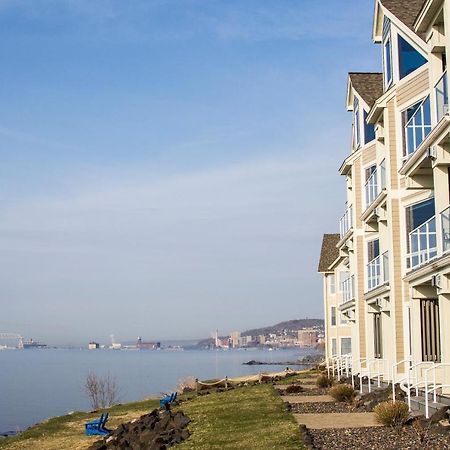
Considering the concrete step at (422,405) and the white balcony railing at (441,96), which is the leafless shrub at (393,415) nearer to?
the concrete step at (422,405)

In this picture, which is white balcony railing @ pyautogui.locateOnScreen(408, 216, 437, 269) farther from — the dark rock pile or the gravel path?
the dark rock pile

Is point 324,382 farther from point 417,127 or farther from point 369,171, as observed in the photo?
point 417,127

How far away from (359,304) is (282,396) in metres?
6.49

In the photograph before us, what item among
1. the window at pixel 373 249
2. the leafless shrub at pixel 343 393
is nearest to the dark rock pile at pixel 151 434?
the leafless shrub at pixel 343 393

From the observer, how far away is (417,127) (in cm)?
2180

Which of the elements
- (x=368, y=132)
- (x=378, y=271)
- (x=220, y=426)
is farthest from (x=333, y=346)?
(x=220, y=426)

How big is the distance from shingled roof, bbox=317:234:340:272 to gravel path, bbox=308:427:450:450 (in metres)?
36.8

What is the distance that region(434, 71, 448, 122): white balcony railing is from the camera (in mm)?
18234

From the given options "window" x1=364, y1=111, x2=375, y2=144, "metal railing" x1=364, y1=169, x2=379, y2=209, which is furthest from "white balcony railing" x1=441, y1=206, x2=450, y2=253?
"window" x1=364, y1=111, x2=375, y2=144

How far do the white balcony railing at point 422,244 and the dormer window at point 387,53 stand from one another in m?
5.99

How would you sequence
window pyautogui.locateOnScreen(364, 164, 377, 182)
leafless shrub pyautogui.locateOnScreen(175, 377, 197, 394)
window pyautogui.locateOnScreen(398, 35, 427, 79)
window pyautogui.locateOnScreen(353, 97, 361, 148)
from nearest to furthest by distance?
1. window pyautogui.locateOnScreen(398, 35, 427, 79)
2. window pyautogui.locateOnScreen(364, 164, 377, 182)
3. window pyautogui.locateOnScreen(353, 97, 361, 148)
4. leafless shrub pyautogui.locateOnScreen(175, 377, 197, 394)

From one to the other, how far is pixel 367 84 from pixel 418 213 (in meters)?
11.0

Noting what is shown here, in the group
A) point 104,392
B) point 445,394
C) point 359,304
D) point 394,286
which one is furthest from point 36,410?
point 445,394

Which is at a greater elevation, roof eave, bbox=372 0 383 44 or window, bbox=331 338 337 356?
roof eave, bbox=372 0 383 44
